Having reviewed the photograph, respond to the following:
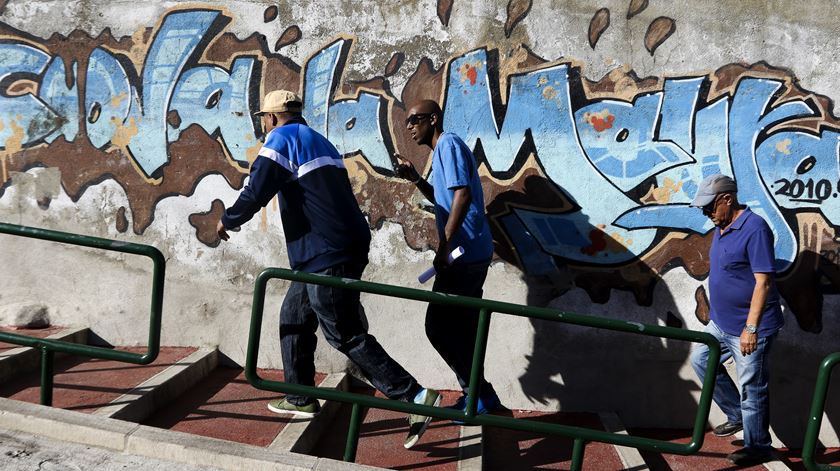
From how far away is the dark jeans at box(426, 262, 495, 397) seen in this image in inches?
177

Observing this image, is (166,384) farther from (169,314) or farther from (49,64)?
(49,64)

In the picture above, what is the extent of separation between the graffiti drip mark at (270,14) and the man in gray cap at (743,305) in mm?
3117

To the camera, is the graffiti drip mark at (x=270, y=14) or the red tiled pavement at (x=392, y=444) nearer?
the red tiled pavement at (x=392, y=444)

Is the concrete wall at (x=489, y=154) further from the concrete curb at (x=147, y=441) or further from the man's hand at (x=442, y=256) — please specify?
the concrete curb at (x=147, y=441)

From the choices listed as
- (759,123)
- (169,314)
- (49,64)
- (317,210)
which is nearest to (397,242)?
(317,210)

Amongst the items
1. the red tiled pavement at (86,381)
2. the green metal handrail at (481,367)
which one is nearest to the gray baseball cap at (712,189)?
the green metal handrail at (481,367)

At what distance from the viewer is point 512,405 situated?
541 cm

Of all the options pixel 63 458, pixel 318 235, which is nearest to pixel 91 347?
pixel 63 458

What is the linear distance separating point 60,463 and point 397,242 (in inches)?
102

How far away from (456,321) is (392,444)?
0.80 m

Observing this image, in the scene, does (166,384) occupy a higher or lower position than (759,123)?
lower

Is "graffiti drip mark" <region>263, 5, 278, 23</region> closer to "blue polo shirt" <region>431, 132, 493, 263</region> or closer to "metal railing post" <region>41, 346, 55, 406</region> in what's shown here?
"blue polo shirt" <region>431, 132, 493, 263</region>

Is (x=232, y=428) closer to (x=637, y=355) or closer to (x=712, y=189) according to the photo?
(x=637, y=355)

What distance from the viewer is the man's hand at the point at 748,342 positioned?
438 centimetres
